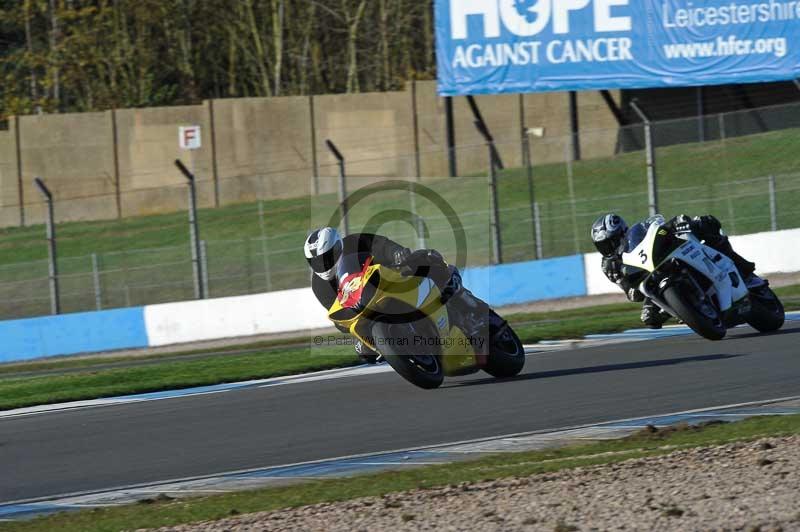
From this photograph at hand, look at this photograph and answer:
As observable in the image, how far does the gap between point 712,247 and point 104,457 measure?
616 centimetres

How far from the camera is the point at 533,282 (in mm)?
20703

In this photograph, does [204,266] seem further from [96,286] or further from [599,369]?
[599,369]

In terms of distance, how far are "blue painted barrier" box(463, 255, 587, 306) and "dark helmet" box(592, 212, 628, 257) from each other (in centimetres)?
877

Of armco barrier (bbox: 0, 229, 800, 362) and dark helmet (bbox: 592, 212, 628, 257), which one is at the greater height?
dark helmet (bbox: 592, 212, 628, 257)

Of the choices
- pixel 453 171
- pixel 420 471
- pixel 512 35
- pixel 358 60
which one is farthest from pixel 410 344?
pixel 358 60

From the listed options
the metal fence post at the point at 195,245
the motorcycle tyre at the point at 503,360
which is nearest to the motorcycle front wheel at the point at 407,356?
the motorcycle tyre at the point at 503,360

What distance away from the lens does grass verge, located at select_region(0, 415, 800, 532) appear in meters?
Result: 6.93

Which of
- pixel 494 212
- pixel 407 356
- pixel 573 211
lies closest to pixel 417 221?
pixel 494 212

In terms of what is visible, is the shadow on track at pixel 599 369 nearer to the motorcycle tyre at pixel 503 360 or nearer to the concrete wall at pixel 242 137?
the motorcycle tyre at pixel 503 360

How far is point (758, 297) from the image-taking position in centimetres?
1216

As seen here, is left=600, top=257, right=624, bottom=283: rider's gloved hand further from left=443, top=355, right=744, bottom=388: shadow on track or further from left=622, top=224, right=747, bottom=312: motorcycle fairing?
left=443, top=355, right=744, bottom=388: shadow on track

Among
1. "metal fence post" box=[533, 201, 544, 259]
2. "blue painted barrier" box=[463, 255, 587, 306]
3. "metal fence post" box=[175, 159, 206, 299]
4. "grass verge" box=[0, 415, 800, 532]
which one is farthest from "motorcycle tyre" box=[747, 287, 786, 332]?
"metal fence post" box=[175, 159, 206, 299]

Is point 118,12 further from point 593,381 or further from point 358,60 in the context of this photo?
point 593,381

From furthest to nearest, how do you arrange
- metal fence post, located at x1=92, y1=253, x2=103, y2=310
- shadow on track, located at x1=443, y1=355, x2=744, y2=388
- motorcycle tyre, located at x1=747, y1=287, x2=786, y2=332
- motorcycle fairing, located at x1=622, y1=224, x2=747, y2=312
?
metal fence post, located at x1=92, y1=253, x2=103, y2=310, motorcycle tyre, located at x1=747, y1=287, x2=786, y2=332, motorcycle fairing, located at x1=622, y1=224, x2=747, y2=312, shadow on track, located at x1=443, y1=355, x2=744, y2=388
